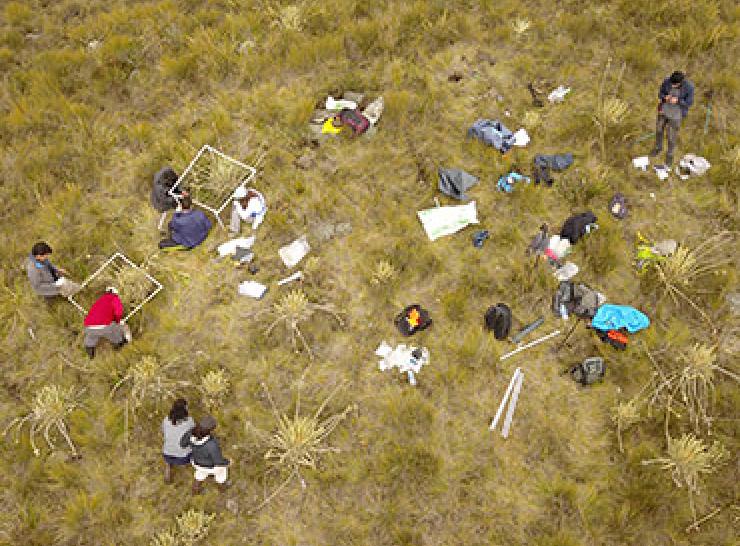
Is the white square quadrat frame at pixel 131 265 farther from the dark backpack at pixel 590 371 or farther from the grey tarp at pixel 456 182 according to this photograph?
the dark backpack at pixel 590 371

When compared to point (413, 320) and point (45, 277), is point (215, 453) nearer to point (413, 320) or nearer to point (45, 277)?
point (413, 320)

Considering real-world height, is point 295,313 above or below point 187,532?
above

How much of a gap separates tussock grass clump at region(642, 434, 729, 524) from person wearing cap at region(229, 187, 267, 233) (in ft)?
18.8

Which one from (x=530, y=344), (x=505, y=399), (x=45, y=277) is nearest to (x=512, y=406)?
(x=505, y=399)

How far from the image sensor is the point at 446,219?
8320 mm

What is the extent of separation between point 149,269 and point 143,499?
3017 millimetres

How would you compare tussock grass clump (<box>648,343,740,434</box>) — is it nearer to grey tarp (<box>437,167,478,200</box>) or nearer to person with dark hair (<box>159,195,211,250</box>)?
grey tarp (<box>437,167,478,200</box>)

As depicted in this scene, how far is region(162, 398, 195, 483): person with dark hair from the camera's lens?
6.27m

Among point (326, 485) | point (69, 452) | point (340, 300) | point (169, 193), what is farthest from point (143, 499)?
point (169, 193)

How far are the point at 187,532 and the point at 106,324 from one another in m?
2.67

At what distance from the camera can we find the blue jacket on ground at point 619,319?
7.26m

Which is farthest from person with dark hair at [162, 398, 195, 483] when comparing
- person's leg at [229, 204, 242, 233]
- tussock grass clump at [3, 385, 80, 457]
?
person's leg at [229, 204, 242, 233]

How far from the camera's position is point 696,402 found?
675 centimetres

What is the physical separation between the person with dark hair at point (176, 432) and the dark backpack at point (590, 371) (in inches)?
172
